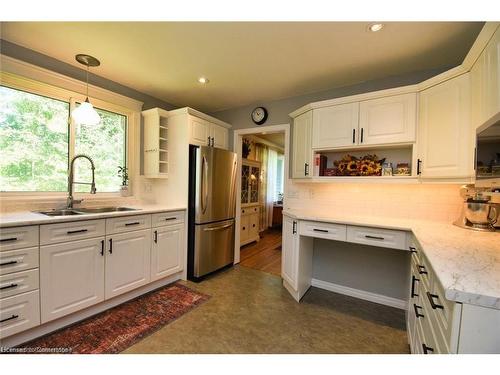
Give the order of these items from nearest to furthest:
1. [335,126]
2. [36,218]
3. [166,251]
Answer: [36,218], [335,126], [166,251]

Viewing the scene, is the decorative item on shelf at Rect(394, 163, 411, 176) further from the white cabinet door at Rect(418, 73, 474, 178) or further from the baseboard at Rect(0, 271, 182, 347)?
the baseboard at Rect(0, 271, 182, 347)

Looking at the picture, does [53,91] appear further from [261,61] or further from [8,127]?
[261,61]

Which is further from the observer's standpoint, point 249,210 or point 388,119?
point 249,210

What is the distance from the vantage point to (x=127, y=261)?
86.1 inches

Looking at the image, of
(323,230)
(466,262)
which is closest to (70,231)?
(323,230)

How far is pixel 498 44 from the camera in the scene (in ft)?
4.00

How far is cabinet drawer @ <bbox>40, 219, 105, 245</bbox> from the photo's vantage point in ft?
5.40

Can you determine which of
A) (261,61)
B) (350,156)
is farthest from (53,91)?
(350,156)

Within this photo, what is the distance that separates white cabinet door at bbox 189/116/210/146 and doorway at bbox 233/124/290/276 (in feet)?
1.75

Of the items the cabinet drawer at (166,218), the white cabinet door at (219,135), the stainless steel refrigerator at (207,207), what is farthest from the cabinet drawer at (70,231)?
the white cabinet door at (219,135)

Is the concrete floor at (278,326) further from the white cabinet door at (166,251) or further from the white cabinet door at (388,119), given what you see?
the white cabinet door at (388,119)

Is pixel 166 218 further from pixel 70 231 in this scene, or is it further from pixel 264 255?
pixel 264 255

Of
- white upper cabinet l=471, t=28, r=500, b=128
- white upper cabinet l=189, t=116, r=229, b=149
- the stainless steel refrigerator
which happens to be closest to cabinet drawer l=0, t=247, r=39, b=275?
the stainless steel refrigerator

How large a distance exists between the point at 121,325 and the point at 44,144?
187cm
